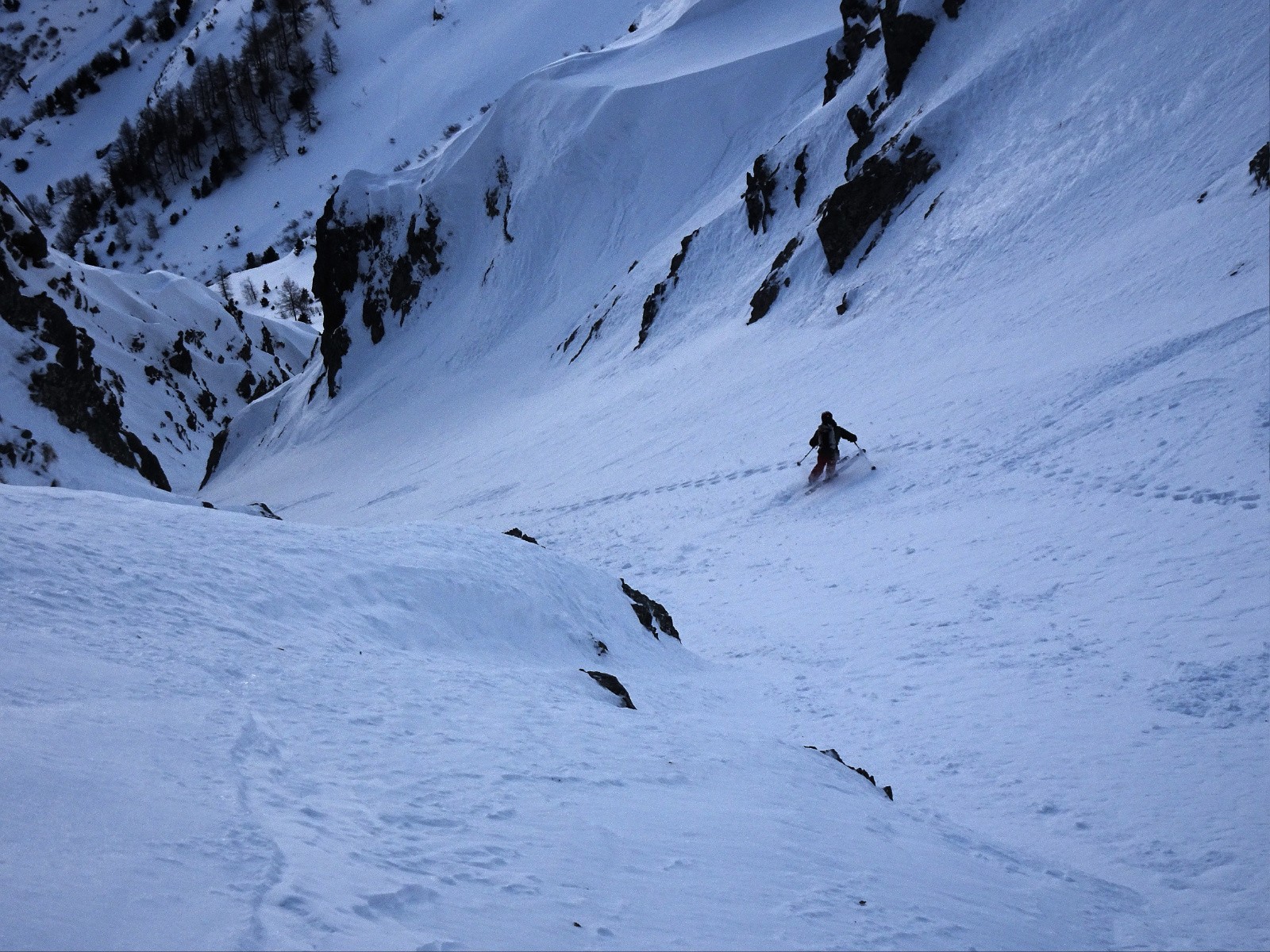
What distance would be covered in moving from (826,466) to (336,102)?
97624 millimetres

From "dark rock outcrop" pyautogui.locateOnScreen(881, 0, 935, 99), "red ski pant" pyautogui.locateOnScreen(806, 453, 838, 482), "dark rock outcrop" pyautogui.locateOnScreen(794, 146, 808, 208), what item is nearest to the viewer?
"red ski pant" pyautogui.locateOnScreen(806, 453, 838, 482)

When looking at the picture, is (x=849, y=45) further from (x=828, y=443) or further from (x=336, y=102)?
(x=336, y=102)

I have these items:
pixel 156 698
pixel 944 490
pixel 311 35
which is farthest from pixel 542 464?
pixel 311 35

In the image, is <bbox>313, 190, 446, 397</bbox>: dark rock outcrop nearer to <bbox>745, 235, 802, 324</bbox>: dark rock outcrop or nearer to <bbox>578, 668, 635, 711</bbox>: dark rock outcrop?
<bbox>745, 235, 802, 324</bbox>: dark rock outcrop

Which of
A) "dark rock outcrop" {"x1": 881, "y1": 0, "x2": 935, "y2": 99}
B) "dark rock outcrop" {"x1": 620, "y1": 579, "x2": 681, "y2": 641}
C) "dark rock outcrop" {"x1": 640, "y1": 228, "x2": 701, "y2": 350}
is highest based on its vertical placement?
"dark rock outcrop" {"x1": 881, "y1": 0, "x2": 935, "y2": 99}

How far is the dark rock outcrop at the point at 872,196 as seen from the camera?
83.7 ft

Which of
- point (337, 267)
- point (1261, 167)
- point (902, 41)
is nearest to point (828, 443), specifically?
point (1261, 167)

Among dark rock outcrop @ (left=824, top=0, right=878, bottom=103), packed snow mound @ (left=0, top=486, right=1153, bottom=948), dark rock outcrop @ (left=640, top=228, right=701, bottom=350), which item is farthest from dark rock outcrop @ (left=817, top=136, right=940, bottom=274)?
packed snow mound @ (left=0, top=486, right=1153, bottom=948)

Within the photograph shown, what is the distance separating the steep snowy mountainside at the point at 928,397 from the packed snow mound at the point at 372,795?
5.90ft

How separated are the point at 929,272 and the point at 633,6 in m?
65.4

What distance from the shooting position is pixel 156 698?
5.01m

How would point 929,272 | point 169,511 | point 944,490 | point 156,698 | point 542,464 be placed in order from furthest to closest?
point 542,464
point 929,272
point 944,490
point 169,511
point 156,698

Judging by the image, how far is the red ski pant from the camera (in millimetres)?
15383

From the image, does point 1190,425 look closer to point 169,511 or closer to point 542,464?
point 169,511
